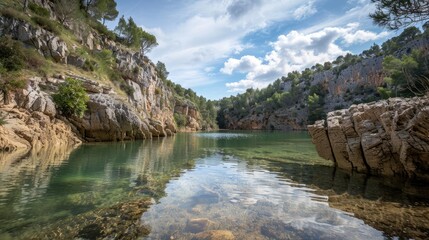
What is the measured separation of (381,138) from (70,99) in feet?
108

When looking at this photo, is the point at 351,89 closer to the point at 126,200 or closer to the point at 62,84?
the point at 62,84

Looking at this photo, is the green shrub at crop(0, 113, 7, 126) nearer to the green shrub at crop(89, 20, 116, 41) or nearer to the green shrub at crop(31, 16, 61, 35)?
the green shrub at crop(31, 16, 61, 35)

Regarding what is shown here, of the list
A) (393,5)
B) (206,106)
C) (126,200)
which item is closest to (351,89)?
(206,106)

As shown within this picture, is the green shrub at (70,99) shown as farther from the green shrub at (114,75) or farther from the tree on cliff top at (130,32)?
the tree on cliff top at (130,32)

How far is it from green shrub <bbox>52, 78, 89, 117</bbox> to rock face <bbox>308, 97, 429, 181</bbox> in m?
28.4

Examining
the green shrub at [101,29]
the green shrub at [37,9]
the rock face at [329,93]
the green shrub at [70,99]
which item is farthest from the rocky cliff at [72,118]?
the rock face at [329,93]

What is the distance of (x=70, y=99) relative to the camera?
106 feet

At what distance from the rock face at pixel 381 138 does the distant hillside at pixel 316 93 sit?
263 ft

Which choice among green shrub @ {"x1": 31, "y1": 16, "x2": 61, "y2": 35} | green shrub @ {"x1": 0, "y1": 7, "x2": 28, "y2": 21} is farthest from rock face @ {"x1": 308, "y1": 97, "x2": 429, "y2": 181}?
green shrub @ {"x1": 0, "y1": 7, "x2": 28, "y2": 21}

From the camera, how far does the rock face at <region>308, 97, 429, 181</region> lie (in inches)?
525

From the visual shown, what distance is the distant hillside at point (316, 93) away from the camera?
105688 millimetres

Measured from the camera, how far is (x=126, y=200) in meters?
10.5

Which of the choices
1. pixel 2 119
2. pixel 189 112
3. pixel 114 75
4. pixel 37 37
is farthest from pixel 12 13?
pixel 189 112

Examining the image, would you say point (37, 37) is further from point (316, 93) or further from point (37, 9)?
point (316, 93)
